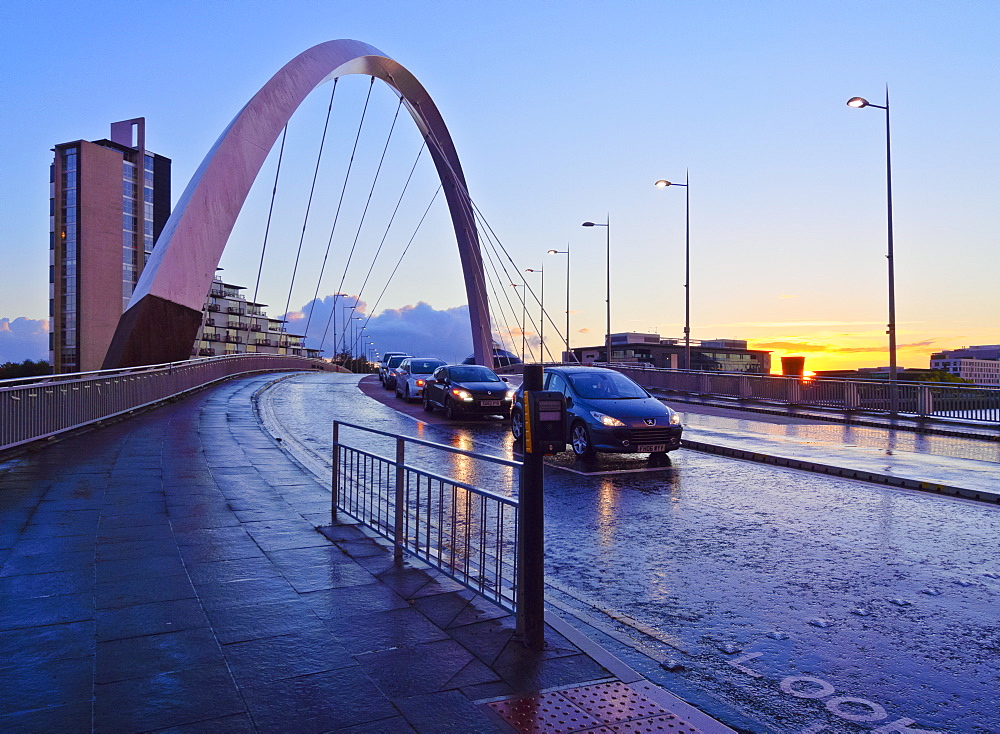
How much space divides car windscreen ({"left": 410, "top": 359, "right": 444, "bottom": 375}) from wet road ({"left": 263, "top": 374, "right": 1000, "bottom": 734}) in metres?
17.1

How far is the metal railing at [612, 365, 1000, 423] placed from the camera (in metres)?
21.4

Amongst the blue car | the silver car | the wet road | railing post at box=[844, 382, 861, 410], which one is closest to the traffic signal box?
the wet road

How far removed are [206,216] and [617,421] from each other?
880 inches

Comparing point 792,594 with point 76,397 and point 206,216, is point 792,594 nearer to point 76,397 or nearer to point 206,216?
point 76,397

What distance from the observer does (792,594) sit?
591 centimetres

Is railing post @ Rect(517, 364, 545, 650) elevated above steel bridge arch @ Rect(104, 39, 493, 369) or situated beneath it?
situated beneath

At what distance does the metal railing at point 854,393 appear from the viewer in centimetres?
2142

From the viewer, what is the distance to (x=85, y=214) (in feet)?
323

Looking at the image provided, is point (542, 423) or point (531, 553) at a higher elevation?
point (542, 423)

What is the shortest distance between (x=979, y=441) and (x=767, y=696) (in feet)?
56.9


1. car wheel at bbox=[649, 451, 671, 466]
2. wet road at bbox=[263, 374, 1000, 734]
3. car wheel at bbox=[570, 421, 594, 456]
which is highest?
car wheel at bbox=[570, 421, 594, 456]

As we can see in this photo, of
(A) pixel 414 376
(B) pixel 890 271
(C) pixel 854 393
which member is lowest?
(C) pixel 854 393

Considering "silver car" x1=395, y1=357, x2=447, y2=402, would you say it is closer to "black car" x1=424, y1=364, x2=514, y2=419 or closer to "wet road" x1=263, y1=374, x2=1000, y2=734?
"black car" x1=424, y1=364, x2=514, y2=419

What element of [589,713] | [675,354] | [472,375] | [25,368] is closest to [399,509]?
[589,713]
